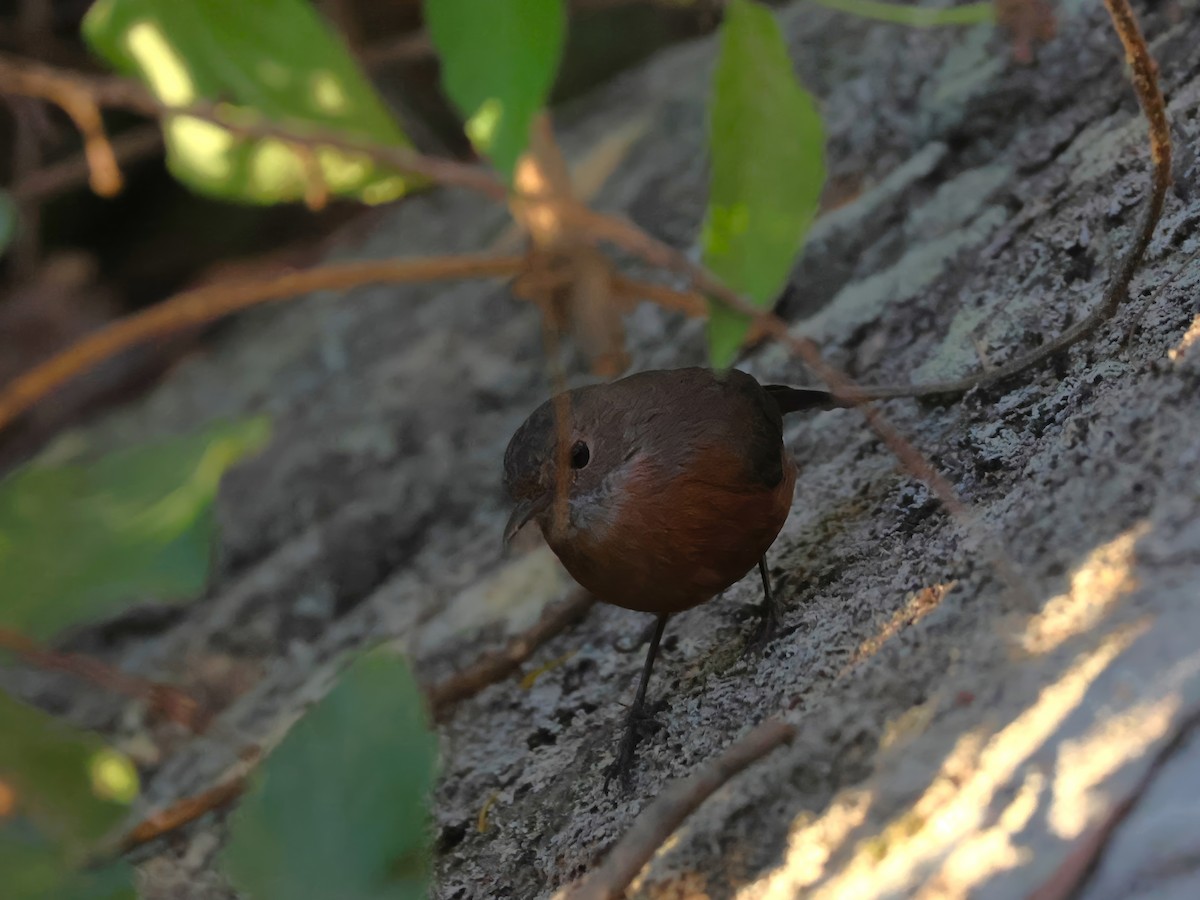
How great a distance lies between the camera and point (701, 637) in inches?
83.4

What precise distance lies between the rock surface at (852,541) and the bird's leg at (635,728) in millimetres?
34

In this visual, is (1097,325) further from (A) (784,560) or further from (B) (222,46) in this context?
(B) (222,46)

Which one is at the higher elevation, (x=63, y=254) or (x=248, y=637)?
(x=63, y=254)

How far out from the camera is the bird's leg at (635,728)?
5.70ft

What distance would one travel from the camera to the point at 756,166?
55.0 inches

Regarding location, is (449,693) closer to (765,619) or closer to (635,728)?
(635,728)

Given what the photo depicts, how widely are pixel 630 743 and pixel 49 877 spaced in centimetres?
87

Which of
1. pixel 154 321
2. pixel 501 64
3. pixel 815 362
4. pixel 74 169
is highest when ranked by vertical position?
pixel 74 169

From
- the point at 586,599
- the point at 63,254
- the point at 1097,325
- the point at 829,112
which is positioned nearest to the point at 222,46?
the point at 586,599

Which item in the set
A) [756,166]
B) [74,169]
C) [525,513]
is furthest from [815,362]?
[74,169]

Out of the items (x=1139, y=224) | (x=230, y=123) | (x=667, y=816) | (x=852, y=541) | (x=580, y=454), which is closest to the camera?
(x=667, y=816)

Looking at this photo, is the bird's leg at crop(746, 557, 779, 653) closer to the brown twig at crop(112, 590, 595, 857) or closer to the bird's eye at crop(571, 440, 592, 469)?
the bird's eye at crop(571, 440, 592, 469)

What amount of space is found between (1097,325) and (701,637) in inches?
35.4

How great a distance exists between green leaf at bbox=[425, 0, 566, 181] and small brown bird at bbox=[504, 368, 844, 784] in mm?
574
